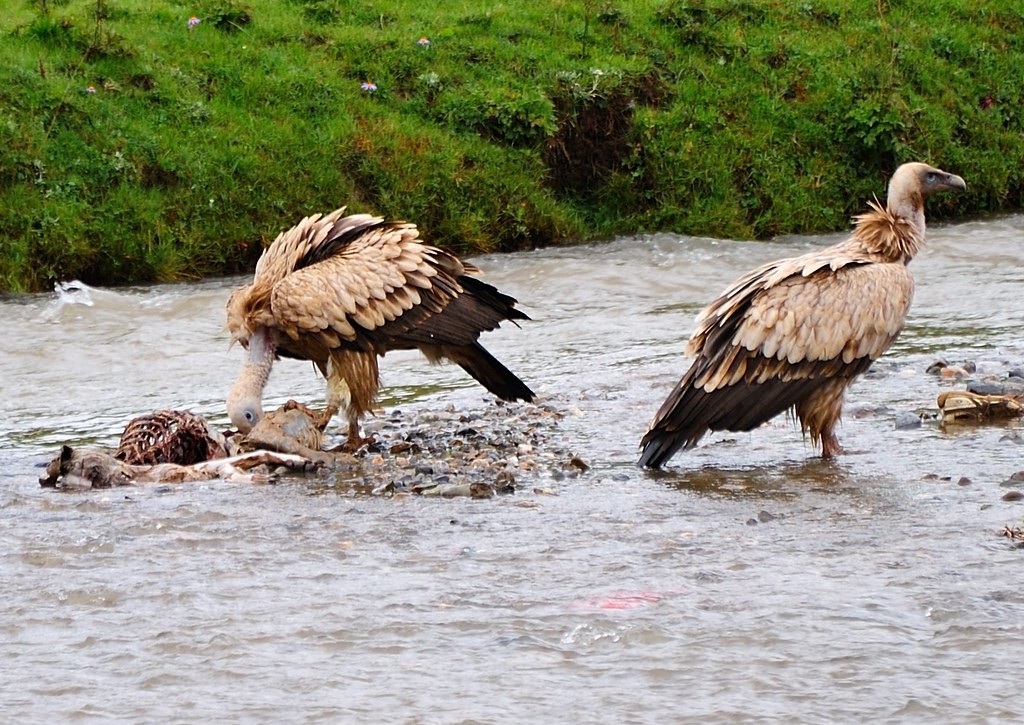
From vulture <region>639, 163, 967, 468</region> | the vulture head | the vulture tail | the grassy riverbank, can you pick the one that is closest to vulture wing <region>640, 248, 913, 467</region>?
vulture <region>639, 163, 967, 468</region>

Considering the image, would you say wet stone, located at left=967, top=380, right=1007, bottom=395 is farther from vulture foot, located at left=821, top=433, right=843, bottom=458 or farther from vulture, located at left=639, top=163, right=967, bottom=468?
vulture foot, located at left=821, top=433, right=843, bottom=458

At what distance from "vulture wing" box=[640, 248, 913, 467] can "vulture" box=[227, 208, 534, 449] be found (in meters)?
1.36

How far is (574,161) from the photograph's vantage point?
1392cm

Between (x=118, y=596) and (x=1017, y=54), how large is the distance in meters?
13.8

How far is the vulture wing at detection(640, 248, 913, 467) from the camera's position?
653 cm

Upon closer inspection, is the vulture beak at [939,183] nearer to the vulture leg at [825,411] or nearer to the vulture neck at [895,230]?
the vulture neck at [895,230]

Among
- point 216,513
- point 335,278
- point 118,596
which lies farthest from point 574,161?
point 118,596

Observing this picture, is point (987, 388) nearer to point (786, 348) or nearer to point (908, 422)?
point (908, 422)

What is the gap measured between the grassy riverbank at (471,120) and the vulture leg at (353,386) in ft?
15.6

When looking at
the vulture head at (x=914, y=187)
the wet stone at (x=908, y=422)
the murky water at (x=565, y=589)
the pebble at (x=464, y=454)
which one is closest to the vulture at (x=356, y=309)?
the pebble at (x=464, y=454)

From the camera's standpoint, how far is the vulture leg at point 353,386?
24.7 ft

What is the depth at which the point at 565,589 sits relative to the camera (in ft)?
15.6

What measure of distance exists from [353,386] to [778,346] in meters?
2.14

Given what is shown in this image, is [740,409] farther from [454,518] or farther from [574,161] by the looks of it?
[574,161]
